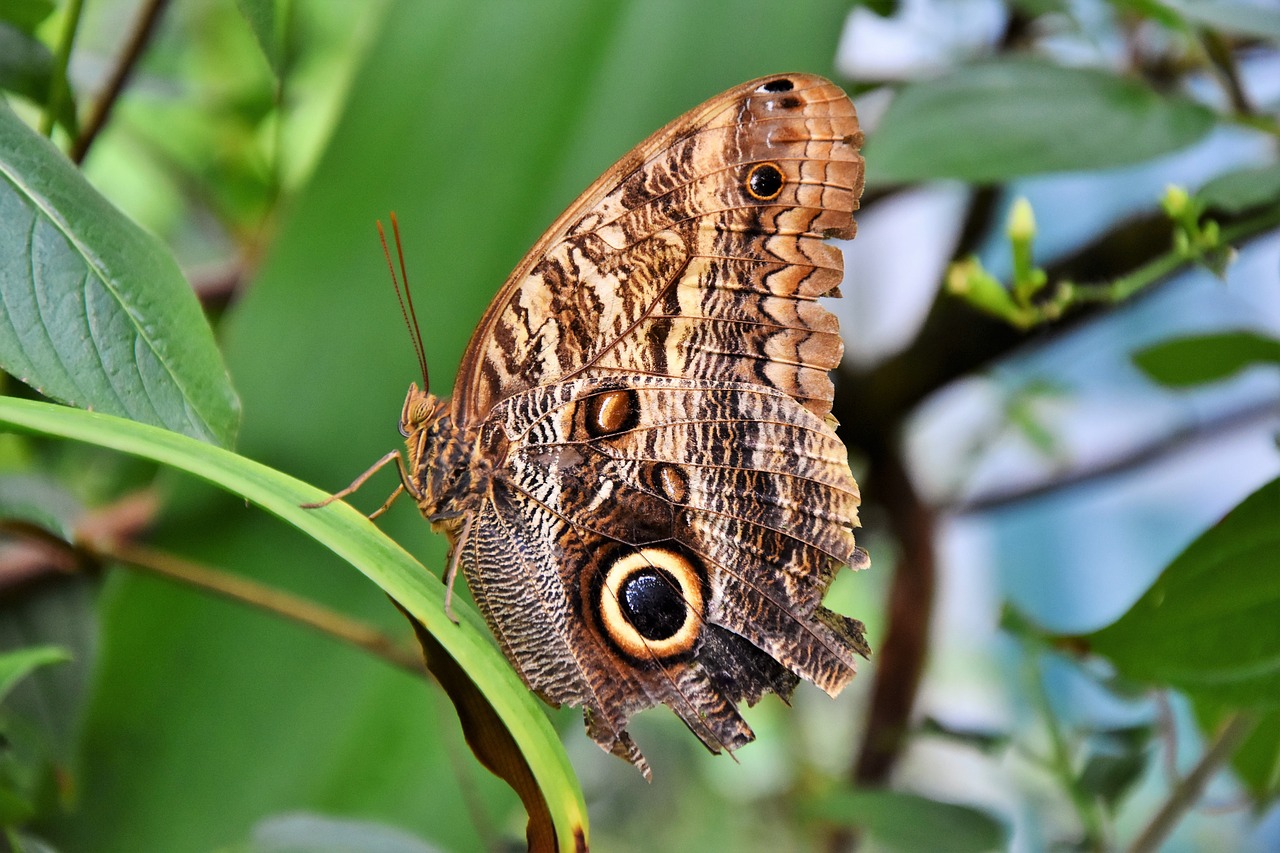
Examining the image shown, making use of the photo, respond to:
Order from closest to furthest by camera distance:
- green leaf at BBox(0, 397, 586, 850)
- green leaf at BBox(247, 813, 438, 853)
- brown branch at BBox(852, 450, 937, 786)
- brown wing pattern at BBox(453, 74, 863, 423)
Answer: green leaf at BBox(0, 397, 586, 850), green leaf at BBox(247, 813, 438, 853), brown wing pattern at BBox(453, 74, 863, 423), brown branch at BBox(852, 450, 937, 786)

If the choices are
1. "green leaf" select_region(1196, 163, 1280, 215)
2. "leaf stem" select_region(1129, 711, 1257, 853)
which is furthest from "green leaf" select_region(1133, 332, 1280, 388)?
"leaf stem" select_region(1129, 711, 1257, 853)

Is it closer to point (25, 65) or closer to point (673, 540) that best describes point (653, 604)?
point (673, 540)

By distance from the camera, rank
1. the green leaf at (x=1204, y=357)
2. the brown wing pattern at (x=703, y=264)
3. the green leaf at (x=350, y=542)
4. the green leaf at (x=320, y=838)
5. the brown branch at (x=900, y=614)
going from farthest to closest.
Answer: the brown branch at (x=900, y=614) < the green leaf at (x=1204, y=357) < the brown wing pattern at (x=703, y=264) < the green leaf at (x=320, y=838) < the green leaf at (x=350, y=542)

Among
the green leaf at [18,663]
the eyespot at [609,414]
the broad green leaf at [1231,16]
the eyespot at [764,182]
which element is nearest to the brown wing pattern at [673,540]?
the eyespot at [609,414]

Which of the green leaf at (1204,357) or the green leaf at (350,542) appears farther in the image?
the green leaf at (1204,357)

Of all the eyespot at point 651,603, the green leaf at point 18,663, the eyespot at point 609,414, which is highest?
the green leaf at point 18,663

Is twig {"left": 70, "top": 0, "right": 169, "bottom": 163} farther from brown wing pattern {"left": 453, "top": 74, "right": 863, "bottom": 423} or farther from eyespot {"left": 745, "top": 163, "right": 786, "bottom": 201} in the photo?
eyespot {"left": 745, "top": 163, "right": 786, "bottom": 201}

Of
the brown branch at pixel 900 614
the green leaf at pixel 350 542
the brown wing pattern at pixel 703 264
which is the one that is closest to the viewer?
the green leaf at pixel 350 542

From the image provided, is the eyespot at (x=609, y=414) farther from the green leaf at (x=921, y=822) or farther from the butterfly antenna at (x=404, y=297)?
the green leaf at (x=921, y=822)

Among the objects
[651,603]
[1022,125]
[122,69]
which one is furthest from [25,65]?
[1022,125]
